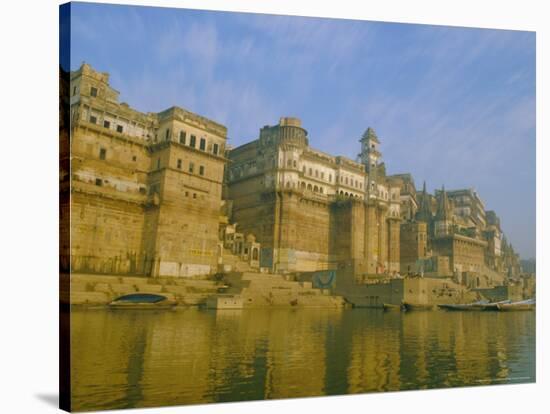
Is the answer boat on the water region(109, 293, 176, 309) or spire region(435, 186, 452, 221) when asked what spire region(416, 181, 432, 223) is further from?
boat on the water region(109, 293, 176, 309)

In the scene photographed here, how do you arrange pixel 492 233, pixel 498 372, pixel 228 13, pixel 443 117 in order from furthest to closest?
pixel 492 233 → pixel 443 117 → pixel 498 372 → pixel 228 13

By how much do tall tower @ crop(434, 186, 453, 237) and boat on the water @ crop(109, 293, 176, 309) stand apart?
7347mm

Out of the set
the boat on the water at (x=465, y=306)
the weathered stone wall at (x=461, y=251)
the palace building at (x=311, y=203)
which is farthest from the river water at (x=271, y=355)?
the weathered stone wall at (x=461, y=251)

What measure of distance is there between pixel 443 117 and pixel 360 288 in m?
4.63

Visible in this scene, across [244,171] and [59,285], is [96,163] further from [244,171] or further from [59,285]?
[244,171]

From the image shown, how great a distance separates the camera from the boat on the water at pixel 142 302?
12.2m

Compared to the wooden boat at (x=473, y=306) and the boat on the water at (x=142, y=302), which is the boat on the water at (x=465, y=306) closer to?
the wooden boat at (x=473, y=306)

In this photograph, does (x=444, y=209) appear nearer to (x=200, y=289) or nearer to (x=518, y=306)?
(x=518, y=306)

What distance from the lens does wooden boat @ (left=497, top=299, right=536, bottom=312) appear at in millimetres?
14664

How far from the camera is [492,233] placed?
1634 centimetres

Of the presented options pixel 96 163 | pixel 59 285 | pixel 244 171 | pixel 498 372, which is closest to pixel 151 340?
pixel 59 285

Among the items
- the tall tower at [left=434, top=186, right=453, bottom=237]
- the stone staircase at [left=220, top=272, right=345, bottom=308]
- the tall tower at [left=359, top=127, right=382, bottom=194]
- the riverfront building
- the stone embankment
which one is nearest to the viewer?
the stone embankment

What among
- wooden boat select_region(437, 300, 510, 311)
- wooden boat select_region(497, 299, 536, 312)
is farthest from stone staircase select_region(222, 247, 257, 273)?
wooden boat select_region(437, 300, 510, 311)

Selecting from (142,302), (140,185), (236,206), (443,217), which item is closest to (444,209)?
(443,217)
